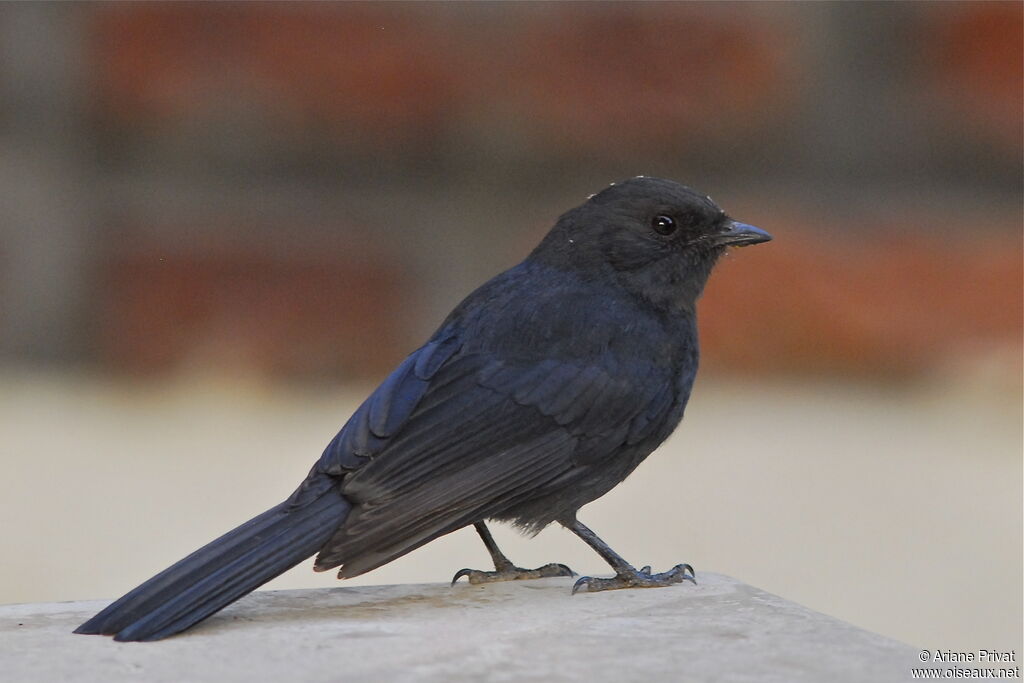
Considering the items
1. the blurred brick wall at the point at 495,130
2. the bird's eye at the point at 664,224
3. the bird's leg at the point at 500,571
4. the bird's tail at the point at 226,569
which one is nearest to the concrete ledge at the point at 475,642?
the bird's tail at the point at 226,569

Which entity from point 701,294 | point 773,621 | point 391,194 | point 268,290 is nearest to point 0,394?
point 268,290

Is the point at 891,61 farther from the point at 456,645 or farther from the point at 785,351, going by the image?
the point at 456,645

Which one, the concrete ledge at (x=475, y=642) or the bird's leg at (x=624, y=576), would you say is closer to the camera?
the concrete ledge at (x=475, y=642)

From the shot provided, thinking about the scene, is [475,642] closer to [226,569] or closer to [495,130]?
[226,569]

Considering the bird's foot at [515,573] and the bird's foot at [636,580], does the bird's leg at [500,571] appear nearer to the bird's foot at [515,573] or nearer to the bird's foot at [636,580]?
the bird's foot at [515,573]

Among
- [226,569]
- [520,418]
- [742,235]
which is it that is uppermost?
[742,235]

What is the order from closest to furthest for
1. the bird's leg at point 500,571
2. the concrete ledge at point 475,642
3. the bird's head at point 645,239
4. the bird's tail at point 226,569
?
the concrete ledge at point 475,642
the bird's tail at point 226,569
the bird's leg at point 500,571
the bird's head at point 645,239

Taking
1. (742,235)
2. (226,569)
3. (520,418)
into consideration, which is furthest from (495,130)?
(226,569)
